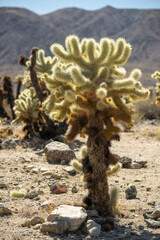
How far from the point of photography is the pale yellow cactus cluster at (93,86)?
4.52 metres

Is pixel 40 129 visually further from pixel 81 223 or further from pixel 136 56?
pixel 136 56

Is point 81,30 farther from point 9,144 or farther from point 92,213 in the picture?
point 92,213

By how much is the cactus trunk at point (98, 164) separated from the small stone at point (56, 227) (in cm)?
88

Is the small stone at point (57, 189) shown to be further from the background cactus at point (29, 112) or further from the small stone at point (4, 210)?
the background cactus at point (29, 112)

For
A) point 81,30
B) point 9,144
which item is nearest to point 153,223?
point 9,144

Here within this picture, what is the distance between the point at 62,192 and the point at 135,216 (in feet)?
5.40

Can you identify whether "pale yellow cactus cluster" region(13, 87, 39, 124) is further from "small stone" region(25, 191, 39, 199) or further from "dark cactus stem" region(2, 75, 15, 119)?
"dark cactus stem" region(2, 75, 15, 119)

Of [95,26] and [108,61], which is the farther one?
[95,26]

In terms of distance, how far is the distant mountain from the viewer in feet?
252

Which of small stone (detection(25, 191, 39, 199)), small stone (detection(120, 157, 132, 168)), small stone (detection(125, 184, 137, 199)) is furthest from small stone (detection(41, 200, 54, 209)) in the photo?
small stone (detection(120, 157, 132, 168))

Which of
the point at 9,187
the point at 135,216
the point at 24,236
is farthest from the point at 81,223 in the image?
the point at 9,187

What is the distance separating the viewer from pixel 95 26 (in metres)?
105

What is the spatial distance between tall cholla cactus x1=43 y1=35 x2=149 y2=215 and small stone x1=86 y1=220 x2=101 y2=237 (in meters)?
0.57

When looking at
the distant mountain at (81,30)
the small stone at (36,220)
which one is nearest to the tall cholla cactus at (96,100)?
the small stone at (36,220)
